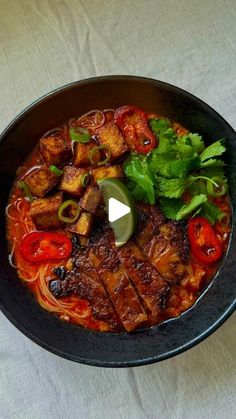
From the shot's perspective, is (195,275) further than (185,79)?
No

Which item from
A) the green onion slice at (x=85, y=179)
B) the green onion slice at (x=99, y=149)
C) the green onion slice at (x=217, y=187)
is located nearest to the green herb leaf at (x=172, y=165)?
the green onion slice at (x=217, y=187)

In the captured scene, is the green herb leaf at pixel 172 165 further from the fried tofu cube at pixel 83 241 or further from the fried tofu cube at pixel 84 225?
the fried tofu cube at pixel 83 241

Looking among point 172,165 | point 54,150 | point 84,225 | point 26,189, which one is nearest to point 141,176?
point 172,165

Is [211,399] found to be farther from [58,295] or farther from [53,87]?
[53,87]

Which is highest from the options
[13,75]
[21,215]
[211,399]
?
[13,75]

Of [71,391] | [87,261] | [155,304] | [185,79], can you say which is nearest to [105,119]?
[185,79]

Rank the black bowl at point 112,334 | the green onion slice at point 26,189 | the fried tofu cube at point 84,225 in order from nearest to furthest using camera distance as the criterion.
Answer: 1. the black bowl at point 112,334
2. the fried tofu cube at point 84,225
3. the green onion slice at point 26,189
